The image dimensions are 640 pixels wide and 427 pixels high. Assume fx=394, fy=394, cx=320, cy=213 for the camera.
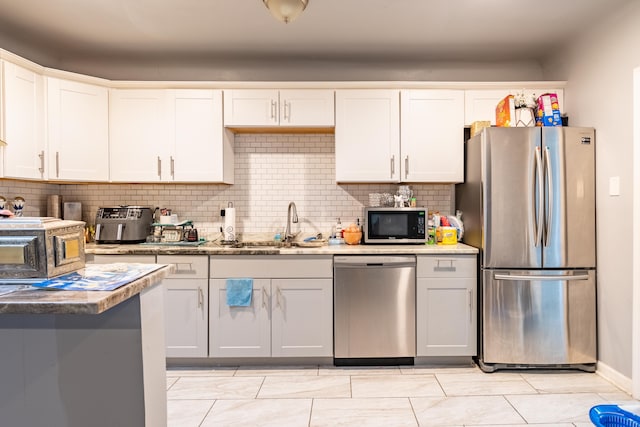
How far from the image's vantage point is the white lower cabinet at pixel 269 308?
122 inches

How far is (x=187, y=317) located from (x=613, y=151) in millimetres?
3393

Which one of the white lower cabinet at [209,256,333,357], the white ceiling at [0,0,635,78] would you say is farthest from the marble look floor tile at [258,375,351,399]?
the white ceiling at [0,0,635,78]

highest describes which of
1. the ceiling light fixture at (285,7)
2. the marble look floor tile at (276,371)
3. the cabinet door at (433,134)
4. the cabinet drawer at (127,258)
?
the ceiling light fixture at (285,7)

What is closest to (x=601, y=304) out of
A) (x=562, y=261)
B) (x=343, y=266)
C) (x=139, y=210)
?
(x=562, y=261)

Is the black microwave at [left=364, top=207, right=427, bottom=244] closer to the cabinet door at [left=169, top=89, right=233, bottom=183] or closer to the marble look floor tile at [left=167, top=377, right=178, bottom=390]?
the cabinet door at [left=169, top=89, right=233, bottom=183]

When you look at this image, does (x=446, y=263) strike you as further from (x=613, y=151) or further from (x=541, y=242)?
(x=613, y=151)

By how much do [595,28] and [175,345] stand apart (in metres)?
4.06

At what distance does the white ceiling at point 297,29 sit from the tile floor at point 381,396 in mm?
2693

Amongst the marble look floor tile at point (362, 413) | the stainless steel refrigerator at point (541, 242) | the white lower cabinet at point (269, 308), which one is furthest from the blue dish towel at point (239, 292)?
the stainless steel refrigerator at point (541, 242)

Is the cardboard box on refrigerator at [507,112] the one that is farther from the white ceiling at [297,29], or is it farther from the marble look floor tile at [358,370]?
the marble look floor tile at [358,370]

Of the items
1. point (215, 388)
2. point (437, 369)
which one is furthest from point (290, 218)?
point (437, 369)

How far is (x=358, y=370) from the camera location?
3096 millimetres

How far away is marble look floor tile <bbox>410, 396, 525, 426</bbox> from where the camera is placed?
7.75 ft

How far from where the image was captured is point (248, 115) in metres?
3.40
